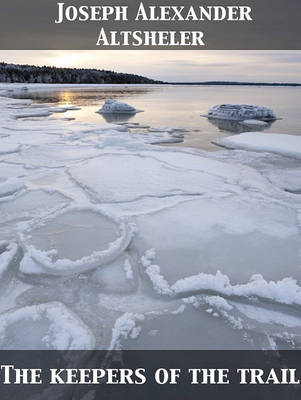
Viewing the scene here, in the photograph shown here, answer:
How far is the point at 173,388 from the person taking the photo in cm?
201

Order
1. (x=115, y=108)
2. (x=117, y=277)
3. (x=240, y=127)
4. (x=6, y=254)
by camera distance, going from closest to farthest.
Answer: (x=117, y=277) → (x=6, y=254) → (x=240, y=127) → (x=115, y=108)

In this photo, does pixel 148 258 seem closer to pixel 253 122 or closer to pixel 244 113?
pixel 253 122

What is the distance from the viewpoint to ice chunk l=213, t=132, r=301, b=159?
8828mm

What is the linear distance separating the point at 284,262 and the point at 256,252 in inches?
11.8

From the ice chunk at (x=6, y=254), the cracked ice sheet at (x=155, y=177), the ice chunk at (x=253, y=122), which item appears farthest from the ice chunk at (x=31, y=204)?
the ice chunk at (x=253, y=122)

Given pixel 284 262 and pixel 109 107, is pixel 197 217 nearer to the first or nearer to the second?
pixel 284 262

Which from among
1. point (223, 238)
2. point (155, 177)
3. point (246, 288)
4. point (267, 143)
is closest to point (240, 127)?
point (267, 143)

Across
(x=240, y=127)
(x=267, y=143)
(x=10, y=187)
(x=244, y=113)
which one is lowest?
(x=10, y=187)

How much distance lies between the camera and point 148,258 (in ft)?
10.9

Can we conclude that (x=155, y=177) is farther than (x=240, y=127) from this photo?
No

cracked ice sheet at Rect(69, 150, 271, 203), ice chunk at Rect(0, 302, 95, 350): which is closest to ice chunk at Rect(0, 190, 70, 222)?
cracked ice sheet at Rect(69, 150, 271, 203)

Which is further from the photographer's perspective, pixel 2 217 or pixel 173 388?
pixel 2 217

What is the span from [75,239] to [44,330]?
54.5 inches

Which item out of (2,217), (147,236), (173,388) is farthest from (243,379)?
(2,217)
